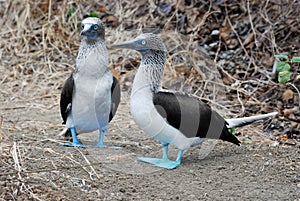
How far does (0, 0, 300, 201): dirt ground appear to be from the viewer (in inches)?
181

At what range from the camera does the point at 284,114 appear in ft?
22.9

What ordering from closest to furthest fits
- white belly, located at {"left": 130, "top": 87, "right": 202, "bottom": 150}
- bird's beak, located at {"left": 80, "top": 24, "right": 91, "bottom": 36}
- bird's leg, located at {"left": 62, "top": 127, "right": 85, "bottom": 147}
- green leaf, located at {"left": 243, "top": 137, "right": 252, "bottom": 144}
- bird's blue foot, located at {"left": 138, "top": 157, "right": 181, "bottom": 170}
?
white belly, located at {"left": 130, "top": 87, "right": 202, "bottom": 150} < bird's blue foot, located at {"left": 138, "top": 157, "right": 181, "bottom": 170} < bird's beak, located at {"left": 80, "top": 24, "right": 91, "bottom": 36} < bird's leg, located at {"left": 62, "top": 127, "right": 85, "bottom": 147} < green leaf, located at {"left": 243, "top": 137, "right": 252, "bottom": 144}

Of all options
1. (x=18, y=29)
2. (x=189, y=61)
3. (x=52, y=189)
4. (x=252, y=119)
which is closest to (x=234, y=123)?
(x=252, y=119)

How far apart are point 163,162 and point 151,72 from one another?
0.77 meters

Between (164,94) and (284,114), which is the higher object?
(164,94)

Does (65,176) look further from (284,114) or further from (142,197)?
(284,114)

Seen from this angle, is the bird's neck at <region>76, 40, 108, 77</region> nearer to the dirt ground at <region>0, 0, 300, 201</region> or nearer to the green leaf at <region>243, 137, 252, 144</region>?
the dirt ground at <region>0, 0, 300, 201</region>

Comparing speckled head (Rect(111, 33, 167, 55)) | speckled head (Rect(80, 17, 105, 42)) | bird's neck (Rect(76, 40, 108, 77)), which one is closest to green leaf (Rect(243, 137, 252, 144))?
speckled head (Rect(111, 33, 167, 55))

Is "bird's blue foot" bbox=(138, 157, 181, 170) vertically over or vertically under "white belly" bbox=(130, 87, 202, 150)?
under

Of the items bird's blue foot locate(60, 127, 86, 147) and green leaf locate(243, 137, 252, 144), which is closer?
bird's blue foot locate(60, 127, 86, 147)

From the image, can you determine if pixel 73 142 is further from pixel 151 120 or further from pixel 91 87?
pixel 151 120

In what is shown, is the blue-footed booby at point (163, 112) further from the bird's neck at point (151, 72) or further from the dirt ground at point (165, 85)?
the dirt ground at point (165, 85)

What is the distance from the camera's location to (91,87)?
5.24 meters

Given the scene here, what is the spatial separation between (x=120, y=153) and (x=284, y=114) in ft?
8.10
